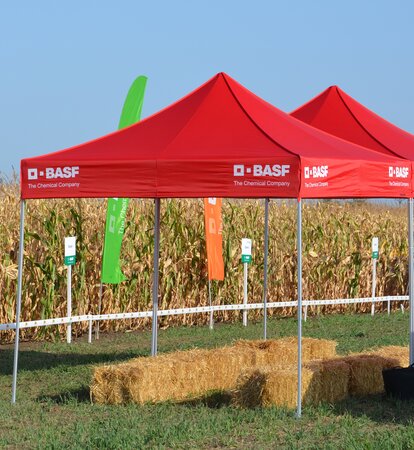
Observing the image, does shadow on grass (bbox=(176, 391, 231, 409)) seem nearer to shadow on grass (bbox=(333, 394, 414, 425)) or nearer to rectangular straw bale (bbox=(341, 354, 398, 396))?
shadow on grass (bbox=(333, 394, 414, 425))

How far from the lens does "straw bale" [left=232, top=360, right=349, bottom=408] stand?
1113 centimetres

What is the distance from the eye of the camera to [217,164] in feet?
37.4

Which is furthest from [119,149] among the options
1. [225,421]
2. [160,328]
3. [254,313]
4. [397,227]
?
[397,227]

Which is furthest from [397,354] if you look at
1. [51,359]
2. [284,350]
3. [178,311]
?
[178,311]

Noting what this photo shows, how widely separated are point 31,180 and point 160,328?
966 cm

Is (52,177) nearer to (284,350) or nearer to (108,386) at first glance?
(108,386)

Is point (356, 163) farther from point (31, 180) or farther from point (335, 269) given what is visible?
point (335, 269)

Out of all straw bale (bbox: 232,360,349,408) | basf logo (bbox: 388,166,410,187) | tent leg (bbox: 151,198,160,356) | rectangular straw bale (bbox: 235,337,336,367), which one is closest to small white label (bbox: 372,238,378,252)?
rectangular straw bale (bbox: 235,337,336,367)

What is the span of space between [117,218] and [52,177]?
6.67m

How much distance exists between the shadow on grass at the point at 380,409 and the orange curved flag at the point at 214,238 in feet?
30.4

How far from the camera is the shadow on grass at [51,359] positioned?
15281 millimetres

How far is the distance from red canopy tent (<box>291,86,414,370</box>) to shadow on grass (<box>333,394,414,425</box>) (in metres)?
3.47

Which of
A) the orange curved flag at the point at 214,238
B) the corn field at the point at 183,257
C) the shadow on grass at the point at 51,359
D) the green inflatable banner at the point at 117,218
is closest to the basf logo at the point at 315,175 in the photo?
the shadow on grass at the point at 51,359

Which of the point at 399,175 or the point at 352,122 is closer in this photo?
the point at 399,175
